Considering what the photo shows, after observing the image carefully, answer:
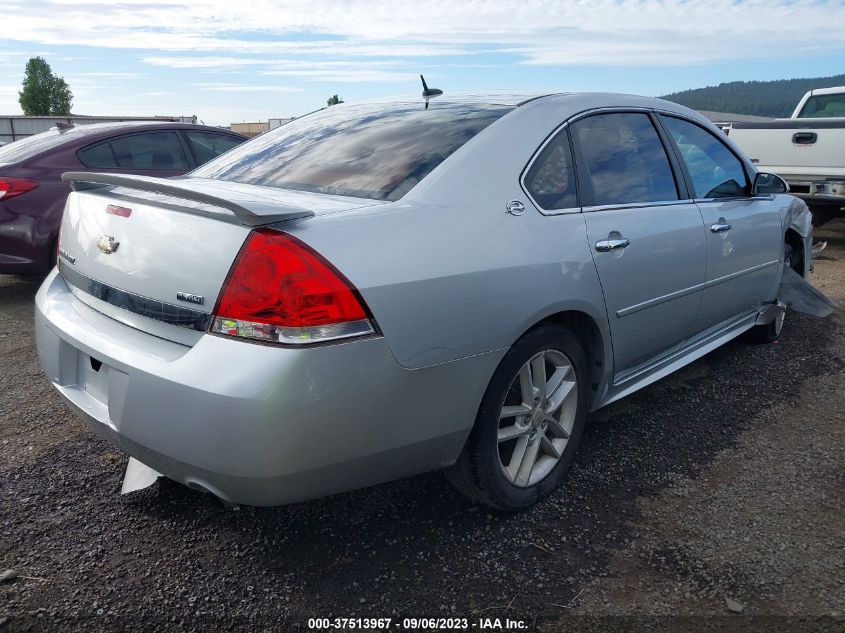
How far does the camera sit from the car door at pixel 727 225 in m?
3.49

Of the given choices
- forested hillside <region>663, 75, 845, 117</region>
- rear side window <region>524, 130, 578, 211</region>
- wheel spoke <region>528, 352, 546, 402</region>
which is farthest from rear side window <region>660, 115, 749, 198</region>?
forested hillside <region>663, 75, 845, 117</region>

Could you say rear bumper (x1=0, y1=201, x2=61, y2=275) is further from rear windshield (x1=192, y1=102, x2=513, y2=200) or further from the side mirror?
the side mirror

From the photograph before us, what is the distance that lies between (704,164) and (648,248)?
110 centimetres

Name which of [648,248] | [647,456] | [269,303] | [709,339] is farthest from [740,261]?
[269,303]

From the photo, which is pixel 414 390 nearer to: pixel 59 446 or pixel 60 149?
pixel 59 446

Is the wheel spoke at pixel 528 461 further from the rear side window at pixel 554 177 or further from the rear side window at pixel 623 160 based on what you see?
the rear side window at pixel 623 160

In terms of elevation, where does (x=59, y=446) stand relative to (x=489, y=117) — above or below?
below

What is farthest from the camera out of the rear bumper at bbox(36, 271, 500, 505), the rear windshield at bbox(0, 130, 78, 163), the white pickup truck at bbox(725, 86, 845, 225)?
the white pickup truck at bbox(725, 86, 845, 225)

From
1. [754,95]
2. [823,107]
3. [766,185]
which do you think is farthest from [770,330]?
[754,95]

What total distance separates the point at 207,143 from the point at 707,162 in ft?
16.6

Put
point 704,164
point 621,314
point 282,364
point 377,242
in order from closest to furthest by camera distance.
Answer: point 282,364 → point 377,242 → point 621,314 → point 704,164

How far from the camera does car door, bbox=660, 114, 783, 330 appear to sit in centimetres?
349

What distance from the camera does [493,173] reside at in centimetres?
239

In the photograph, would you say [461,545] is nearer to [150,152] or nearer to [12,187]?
[12,187]
